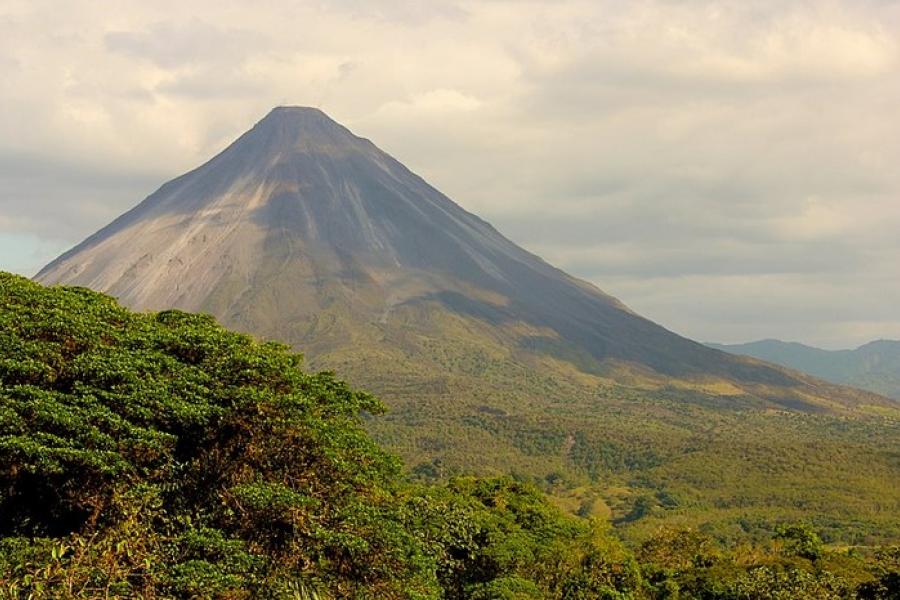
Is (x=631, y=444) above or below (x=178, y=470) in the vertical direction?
below

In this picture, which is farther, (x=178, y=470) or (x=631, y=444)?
(x=631, y=444)

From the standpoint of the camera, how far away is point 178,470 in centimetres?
1844

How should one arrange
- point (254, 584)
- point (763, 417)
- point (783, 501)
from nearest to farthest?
point (254, 584), point (783, 501), point (763, 417)

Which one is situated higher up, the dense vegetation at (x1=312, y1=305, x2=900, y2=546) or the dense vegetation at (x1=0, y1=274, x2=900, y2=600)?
the dense vegetation at (x1=0, y1=274, x2=900, y2=600)

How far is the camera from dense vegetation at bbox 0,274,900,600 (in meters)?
16.2

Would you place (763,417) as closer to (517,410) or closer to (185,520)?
(517,410)

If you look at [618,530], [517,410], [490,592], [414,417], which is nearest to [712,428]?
[517,410]

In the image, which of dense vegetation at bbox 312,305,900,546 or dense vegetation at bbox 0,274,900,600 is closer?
dense vegetation at bbox 0,274,900,600

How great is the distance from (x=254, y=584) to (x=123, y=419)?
162 inches

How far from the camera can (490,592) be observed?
23.6 metres

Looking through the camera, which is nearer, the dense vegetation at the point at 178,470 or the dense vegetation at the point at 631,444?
the dense vegetation at the point at 178,470

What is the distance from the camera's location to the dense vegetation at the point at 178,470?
16.2 m

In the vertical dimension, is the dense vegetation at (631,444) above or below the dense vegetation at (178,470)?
below

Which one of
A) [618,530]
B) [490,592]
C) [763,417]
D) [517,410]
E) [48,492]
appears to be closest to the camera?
[48,492]
